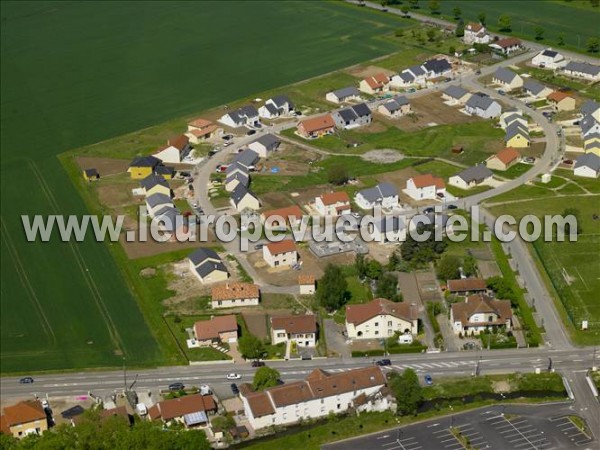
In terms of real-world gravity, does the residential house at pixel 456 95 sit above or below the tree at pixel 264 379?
above

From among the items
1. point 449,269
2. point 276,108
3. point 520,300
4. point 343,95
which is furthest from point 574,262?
point 276,108

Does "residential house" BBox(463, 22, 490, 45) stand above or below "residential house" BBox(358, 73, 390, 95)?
above

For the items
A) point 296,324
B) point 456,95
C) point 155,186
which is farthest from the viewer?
point 456,95

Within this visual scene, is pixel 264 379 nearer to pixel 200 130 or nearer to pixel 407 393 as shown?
pixel 407 393

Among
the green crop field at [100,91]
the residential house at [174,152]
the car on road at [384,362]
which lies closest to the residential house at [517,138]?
the green crop field at [100,91]

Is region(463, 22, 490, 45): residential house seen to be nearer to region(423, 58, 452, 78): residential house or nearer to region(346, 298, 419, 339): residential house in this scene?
region(423, 58, 452, 78): residential house

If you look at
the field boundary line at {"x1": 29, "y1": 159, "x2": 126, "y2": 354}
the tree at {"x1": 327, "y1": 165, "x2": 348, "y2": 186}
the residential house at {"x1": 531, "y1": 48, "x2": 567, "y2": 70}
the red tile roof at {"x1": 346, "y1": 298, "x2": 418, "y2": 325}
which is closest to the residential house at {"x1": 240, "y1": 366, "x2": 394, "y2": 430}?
the red tile roof at {"x1": 346, "y1": 298, "x2": 418, "y2": 325}

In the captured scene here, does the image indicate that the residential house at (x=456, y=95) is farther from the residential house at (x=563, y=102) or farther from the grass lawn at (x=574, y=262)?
the grass lawn at (x=574, y=262)
